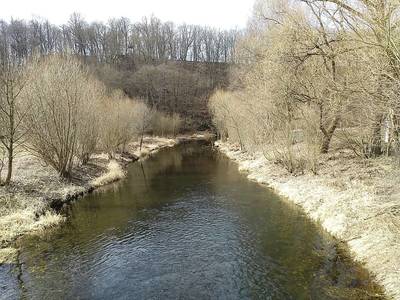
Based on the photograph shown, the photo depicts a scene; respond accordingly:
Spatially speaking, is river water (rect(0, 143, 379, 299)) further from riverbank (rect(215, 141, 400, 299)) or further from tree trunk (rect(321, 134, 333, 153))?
tree trunk (rect(321, 134, 333, 153))

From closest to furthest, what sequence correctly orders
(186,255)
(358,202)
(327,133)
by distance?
(186,255) < (358,202) < (327,133)

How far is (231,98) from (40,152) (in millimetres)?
23910

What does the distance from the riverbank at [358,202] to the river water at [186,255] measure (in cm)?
56

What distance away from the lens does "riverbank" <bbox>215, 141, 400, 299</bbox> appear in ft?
35.7

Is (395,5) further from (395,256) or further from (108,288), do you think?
(108,288)

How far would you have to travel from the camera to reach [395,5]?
902cm

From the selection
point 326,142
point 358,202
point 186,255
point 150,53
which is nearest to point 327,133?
point 326,142

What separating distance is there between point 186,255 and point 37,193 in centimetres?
1026

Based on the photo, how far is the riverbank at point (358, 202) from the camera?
10.9m

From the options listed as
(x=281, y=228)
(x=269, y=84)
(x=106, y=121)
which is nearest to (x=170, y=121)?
(x=106, y=121)

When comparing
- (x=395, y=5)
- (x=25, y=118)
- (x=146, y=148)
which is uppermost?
(x=395, y=5)

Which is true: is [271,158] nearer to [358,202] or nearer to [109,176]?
[109,176]

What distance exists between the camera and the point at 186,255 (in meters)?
12.6

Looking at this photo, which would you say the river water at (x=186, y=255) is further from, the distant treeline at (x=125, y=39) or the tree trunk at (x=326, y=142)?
the distant treeline at (x=125, y=39)
